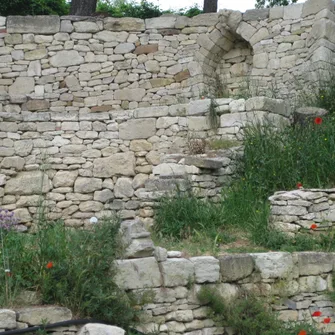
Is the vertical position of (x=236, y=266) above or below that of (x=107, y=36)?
below

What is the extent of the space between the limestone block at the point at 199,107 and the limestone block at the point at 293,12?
3695mm

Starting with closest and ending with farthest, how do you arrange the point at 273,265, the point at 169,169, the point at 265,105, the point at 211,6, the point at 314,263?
the point at 273,265, the point at 314,263, the point at 169,169, the point at 265,105, the point at 211,6

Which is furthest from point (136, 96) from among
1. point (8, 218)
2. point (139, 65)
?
point (8, 218)

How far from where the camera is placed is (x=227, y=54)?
550 inches

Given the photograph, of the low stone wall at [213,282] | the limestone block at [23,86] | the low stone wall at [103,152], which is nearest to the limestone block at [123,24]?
the limestone block at [23,86]

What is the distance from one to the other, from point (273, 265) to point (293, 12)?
737 centimetres

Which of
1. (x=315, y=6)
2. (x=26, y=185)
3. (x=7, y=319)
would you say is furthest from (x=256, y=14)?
(x=7, y=319)

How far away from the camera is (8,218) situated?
762 centimetres

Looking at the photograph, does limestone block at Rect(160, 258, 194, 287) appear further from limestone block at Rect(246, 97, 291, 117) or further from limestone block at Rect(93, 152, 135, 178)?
limestone block at Rect(246, 97, 291, 117)

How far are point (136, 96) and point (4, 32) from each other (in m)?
2.94

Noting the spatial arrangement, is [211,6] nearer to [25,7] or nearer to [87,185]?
[25,7]

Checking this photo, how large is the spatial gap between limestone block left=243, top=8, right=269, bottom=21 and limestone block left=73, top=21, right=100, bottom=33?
2.96m

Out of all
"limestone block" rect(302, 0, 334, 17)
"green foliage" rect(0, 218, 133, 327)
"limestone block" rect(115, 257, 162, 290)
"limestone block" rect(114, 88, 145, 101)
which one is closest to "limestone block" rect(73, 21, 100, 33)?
"limestone block" rect(114, 88, 145, 101)

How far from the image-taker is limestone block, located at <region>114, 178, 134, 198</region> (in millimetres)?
9891
